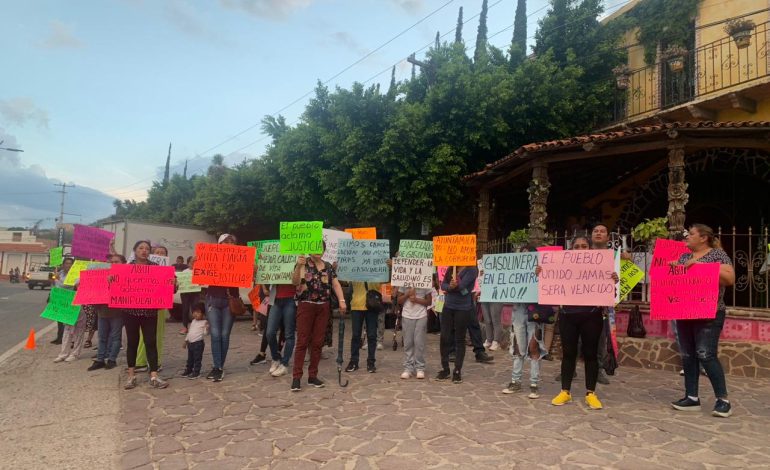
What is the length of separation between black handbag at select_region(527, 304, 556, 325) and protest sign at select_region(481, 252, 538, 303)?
0.15m

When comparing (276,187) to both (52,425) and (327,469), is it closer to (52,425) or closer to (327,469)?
(52,425)

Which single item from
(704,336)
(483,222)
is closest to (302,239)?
(704,336)

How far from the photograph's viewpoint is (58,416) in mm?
5277

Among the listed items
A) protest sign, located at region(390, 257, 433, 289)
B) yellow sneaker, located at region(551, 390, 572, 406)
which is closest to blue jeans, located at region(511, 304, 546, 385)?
yellow sneaker, located at region(551, 390, 572, 406)

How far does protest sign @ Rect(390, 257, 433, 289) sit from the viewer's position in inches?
279

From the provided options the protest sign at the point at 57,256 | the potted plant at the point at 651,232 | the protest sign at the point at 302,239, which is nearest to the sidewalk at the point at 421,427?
the protest sign at the point at 302,239

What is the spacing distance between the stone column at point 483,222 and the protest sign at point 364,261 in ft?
19.5

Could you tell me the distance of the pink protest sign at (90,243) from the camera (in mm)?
8336

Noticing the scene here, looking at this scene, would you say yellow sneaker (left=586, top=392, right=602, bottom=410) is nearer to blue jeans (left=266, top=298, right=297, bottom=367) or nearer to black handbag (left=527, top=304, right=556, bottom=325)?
black handbag (left=527, top=304, right=556, bottom=325)

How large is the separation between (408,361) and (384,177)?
644cm

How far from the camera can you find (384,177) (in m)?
12.7

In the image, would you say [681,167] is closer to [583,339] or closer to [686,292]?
[686,292]

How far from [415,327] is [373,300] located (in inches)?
32.0

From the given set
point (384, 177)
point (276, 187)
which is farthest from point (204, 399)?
point (276, 187)
